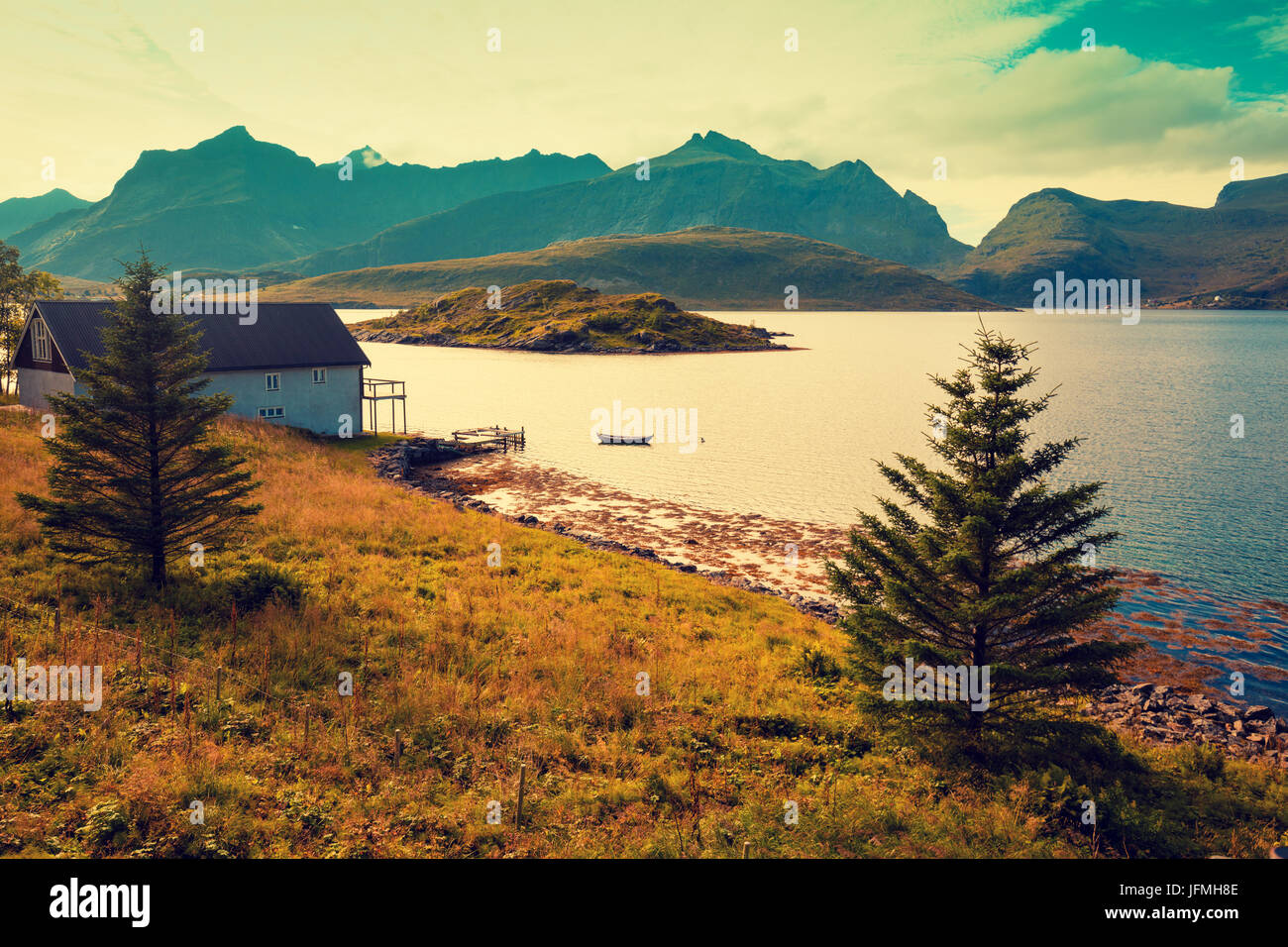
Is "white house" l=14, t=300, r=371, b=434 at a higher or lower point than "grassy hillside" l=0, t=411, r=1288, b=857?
higher

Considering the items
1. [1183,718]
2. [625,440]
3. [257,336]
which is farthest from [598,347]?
[1183,718]

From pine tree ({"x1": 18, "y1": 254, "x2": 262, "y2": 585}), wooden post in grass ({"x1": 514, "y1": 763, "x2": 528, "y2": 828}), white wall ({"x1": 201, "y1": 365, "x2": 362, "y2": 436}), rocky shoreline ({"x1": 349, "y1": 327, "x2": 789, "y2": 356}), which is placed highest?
rocky shoreline ({"x1": 349, "y1": 327, "x2": 789, "y2": 356})

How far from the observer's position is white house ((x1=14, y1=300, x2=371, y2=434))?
43.5 m

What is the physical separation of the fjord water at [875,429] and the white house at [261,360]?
13254 millimetres

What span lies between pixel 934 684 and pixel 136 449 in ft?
71.4

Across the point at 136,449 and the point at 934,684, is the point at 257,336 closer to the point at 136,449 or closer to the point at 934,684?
the point at 136,449

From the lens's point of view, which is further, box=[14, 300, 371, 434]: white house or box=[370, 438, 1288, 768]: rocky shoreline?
box=[14, 300, 371, 434]: white house

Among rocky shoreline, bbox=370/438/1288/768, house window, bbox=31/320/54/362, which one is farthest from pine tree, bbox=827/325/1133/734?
house window, bbox=31/320/54/362

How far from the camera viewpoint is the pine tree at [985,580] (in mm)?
13836

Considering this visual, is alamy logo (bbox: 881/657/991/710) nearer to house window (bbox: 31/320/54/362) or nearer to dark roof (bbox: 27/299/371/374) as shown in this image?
dark roof (bbox: 27/299/371/374)
